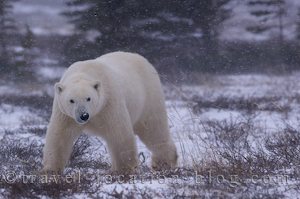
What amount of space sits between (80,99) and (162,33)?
1525 centimetres

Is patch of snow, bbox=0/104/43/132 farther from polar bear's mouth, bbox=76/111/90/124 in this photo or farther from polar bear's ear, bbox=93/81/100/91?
polar bear's mouth, bbox=76/111/90/124

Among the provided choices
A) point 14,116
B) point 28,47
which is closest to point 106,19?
point 28,47

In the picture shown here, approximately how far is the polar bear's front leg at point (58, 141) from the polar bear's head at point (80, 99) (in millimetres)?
151

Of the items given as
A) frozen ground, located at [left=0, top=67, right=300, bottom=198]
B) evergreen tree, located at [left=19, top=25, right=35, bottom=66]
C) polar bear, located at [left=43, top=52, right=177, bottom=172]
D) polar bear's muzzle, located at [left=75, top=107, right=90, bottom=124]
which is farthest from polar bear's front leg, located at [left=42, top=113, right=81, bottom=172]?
evergreen tree, located at [left=19, top=25, right=35, bottom=66]

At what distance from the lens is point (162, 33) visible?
63.9 ft

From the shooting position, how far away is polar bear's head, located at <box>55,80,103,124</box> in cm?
432

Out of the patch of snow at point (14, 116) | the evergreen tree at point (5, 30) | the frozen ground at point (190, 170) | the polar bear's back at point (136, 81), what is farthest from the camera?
the evergreen tree at point (5, 30)

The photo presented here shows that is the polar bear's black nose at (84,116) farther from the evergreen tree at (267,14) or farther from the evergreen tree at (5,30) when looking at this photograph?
the evergreen tree at (267,14)

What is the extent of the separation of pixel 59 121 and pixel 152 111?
1257 mm

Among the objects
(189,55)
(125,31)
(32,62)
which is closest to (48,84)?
(32,62)

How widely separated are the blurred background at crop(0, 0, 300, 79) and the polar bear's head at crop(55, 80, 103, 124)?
38.2 ft

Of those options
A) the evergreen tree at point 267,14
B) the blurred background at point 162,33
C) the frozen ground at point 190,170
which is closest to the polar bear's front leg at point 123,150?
the frozen ground at point 190,170

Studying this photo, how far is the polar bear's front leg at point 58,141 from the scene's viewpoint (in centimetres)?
468

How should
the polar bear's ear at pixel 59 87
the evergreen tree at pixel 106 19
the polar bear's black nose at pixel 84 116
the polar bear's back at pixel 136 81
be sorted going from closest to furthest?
the polar bear's black nose at pixel 84 116, the polar bear's ear at pixel 59 87, the polar bear's back at pixel 136 81, the evergreen tree at pixel 106 19
